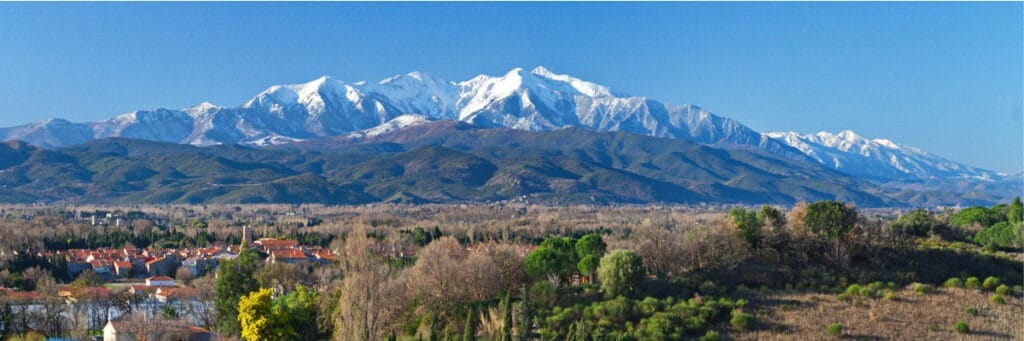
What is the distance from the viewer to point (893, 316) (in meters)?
40.2

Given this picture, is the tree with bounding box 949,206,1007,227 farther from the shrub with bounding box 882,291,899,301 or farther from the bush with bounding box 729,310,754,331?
the bush with bounding box 729,310,754,331

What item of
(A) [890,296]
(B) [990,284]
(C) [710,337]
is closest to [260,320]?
(C) [710,337]

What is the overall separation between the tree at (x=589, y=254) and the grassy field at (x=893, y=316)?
34.8 ft

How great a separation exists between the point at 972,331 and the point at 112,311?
48.0 meters

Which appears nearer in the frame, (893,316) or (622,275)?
(893,316)

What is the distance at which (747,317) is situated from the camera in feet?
132

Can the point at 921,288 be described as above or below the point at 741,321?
above

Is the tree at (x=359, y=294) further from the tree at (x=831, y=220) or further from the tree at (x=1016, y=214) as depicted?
the tree at (x=1016, y=214)

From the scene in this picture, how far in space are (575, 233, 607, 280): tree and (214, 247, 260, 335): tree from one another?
17.2m

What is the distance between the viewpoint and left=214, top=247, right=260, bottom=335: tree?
151 feet

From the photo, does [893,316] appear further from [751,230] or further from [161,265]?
[161,265]

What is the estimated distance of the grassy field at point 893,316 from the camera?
38.0m

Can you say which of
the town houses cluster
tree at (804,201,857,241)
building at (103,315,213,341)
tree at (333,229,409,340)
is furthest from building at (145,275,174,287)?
tree at (804,201,857,241)

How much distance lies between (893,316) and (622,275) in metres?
11.6
